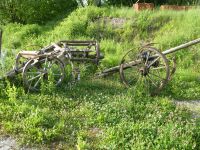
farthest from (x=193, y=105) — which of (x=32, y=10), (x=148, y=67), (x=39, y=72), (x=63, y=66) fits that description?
(x=32, y=10)

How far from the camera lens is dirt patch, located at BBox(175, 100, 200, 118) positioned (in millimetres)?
8413

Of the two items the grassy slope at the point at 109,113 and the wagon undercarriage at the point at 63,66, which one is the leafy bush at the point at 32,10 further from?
the wagon undercarriage at the point at 63,66

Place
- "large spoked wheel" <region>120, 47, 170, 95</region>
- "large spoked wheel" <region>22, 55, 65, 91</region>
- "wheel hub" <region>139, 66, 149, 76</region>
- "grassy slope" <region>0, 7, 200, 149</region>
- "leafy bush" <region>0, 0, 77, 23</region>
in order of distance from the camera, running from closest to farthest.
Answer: "grassy slope" <region>0, 7, 200, 149</region>
"large spoked wheel" <region>22, 55, 65, 91</region>
"large spoked wheel" <region>120, 47, 170, 95</region>
"wheel hub" <region>139, 66, 149, 76</region>
"leafy bush" <region>0, 0, 77, 23</region>

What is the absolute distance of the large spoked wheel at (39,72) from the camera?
28.9ft

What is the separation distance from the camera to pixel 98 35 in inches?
538

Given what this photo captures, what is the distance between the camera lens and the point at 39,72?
895cm

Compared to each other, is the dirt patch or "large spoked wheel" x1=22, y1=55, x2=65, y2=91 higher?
"large spoked wheel" x1=22, y1=55, x2=65, y2=91

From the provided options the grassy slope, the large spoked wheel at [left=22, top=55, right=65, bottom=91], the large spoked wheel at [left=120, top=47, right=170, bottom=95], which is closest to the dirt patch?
the grassy slope

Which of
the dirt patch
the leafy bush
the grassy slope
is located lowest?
the dirt patch

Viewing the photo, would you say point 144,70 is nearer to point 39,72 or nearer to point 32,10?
point 39,72

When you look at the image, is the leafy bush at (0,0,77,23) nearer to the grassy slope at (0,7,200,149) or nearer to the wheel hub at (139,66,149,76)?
the grassy slope at (0,7,200,149)

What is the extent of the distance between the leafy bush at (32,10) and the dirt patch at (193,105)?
895cm

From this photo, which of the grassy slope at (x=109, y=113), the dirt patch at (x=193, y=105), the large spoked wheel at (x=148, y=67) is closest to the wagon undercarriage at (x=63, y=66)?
the large spoked wheel at (x=148, y=67)

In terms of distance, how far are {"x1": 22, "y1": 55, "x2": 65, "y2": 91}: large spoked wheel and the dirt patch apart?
2610 millimetres
